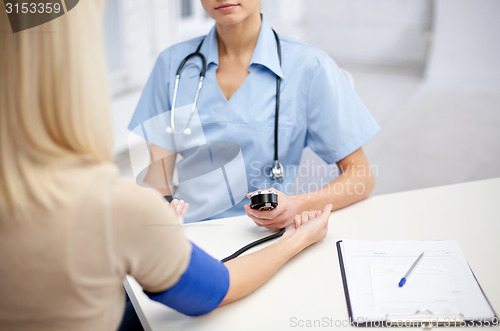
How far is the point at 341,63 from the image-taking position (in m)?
5.12

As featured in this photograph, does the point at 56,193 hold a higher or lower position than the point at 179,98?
higher

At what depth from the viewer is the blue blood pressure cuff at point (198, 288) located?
685mm

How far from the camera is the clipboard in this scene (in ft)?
2.60

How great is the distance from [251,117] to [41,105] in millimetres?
740

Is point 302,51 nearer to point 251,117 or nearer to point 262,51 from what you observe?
point 262,51

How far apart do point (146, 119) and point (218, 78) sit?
221mm

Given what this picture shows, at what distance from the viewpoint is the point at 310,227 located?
0.99 meters

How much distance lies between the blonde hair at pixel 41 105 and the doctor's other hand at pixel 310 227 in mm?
525

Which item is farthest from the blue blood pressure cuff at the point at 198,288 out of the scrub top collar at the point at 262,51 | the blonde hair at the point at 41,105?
the scrub top collar at the point at 262,51

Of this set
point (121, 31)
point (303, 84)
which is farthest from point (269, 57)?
point (121, 31)

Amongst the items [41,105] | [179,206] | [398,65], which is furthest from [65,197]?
[398,65]

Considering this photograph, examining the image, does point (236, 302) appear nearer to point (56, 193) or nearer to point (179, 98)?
point (56, 193)

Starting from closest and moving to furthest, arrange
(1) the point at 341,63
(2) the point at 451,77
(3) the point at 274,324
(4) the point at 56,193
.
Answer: (4) the point at 56,193 → (3) the point at 274,324 → (2) the point at 451,77 → (1) the point at 341,63

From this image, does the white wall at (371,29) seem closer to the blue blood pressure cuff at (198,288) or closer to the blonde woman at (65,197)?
the blue blood pressure cuff at (198,288)
